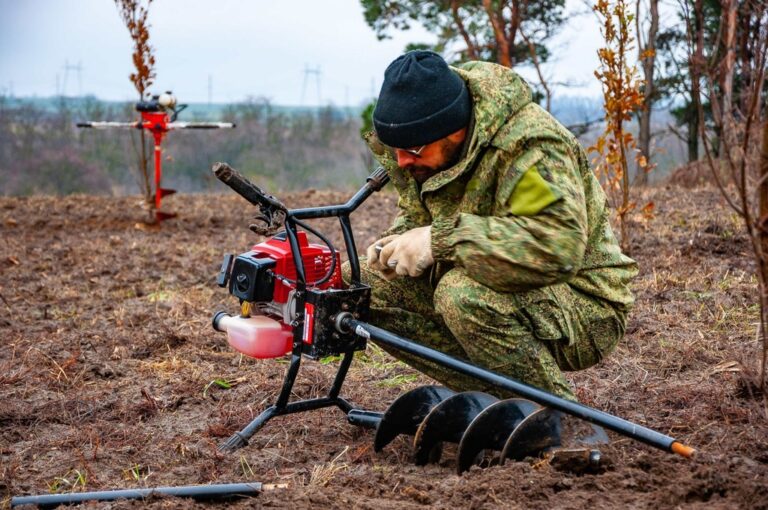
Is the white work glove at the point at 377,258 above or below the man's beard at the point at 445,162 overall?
below

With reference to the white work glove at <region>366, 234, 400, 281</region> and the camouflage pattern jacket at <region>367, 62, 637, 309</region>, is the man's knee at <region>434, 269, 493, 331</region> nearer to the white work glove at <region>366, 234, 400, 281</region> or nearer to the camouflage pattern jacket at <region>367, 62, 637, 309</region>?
the camouflage pattern jacket at <region>367, 62, 637, 309</region>

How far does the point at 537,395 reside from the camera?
2766 mm

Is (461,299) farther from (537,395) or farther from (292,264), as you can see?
(292,264)

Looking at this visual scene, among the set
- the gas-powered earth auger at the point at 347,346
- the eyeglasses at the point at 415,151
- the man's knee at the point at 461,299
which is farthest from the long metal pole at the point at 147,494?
the eyeglasses at the point at 415,151

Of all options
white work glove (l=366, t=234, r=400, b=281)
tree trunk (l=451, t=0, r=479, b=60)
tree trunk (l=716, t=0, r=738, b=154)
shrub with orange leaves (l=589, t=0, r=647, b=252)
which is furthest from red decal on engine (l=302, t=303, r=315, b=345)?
tree trunk (l=451, t=0, r=479, b=60)

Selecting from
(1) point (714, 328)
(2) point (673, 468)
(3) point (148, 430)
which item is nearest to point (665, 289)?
(1) point (714, 328)

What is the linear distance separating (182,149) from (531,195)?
21.5m

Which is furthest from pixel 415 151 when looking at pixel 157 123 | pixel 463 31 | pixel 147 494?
pixel 463 31

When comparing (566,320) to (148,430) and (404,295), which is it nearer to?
(404,295)

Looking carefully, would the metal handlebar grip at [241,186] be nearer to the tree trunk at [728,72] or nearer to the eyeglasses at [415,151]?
the eyeglasses at [415,151]

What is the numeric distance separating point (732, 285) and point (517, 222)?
320cm

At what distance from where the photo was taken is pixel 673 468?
2.71m

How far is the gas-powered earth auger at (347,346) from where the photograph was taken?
286 centimetres

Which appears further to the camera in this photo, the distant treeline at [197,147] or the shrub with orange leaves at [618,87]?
the distant treeline at [197,147]
